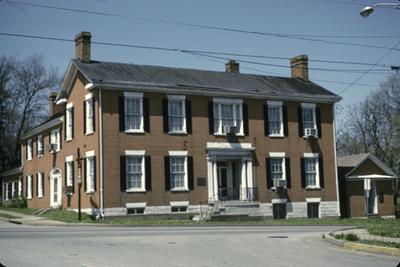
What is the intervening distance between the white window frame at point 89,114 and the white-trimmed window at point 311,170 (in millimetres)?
13286

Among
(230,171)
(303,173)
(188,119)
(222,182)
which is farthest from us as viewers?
(303,173)

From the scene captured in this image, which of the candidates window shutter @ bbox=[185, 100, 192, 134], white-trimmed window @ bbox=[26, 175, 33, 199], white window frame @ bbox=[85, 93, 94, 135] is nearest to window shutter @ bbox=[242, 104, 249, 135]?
window shutter @ bbox=[185, 100, 192, 134]

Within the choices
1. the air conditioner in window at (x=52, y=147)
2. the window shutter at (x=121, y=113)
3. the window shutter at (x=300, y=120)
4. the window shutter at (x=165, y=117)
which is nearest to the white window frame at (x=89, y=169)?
the window shutter at (x=121, y=113)

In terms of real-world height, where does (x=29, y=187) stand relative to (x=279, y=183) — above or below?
above

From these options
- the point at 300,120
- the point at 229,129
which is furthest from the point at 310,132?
the point at 229,129

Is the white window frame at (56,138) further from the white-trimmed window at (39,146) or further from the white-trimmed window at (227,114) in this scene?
the white-trimmed window at (227,114)

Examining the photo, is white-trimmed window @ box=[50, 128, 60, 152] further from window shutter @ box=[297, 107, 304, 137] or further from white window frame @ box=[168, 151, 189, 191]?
window shutter @ box=[297, 107, 304, 137]

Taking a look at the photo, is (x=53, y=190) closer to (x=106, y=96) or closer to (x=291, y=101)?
(x=106, y=96)

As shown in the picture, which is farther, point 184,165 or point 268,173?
point 268,173

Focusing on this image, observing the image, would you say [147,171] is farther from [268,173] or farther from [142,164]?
[268,173]

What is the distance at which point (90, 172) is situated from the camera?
33156 millimetres

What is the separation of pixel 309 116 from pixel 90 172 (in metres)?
14.1

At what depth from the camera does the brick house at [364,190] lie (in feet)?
132

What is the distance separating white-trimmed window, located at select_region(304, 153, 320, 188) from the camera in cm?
3816
